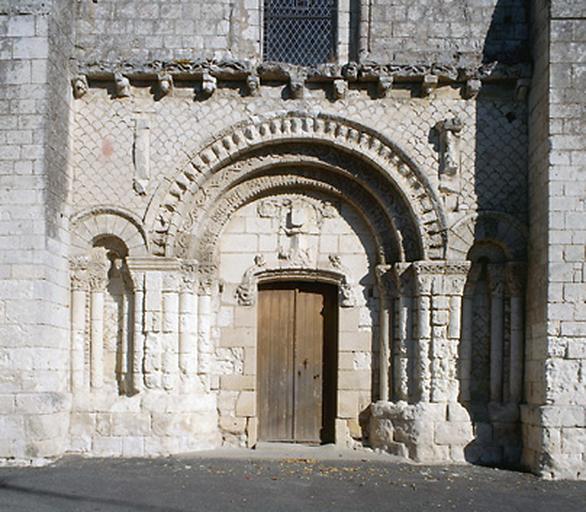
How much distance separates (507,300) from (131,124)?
16.7 ft

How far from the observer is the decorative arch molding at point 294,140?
1040 centimetres

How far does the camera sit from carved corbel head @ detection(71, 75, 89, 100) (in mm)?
10398

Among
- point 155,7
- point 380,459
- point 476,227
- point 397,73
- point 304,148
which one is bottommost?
point 380,459

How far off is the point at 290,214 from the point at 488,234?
2.50 metres

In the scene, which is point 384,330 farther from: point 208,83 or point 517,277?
point 208,83

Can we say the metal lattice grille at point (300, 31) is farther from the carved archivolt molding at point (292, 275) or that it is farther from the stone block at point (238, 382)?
the stone block at point (238, 382)

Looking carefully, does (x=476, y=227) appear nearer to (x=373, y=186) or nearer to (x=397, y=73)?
(x=373, y=186)

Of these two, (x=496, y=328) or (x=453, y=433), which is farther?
(x=496, y=328)

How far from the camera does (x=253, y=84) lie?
1035 cm

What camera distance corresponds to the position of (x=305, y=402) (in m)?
11.0

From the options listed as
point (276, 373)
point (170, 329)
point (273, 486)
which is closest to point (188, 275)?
point (170, 329)

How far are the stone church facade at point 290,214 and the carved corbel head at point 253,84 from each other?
0.09 ft

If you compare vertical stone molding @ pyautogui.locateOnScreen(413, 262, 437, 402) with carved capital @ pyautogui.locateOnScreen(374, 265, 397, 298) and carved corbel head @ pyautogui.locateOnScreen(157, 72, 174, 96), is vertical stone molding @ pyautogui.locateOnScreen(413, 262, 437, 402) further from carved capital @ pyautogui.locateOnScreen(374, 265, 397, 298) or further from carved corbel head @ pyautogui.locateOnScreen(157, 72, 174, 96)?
carved corbel head @ pyautogui.locateOnScreen(157, 72, 174, 96)

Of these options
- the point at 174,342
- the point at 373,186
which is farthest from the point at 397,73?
the point at 174,342
